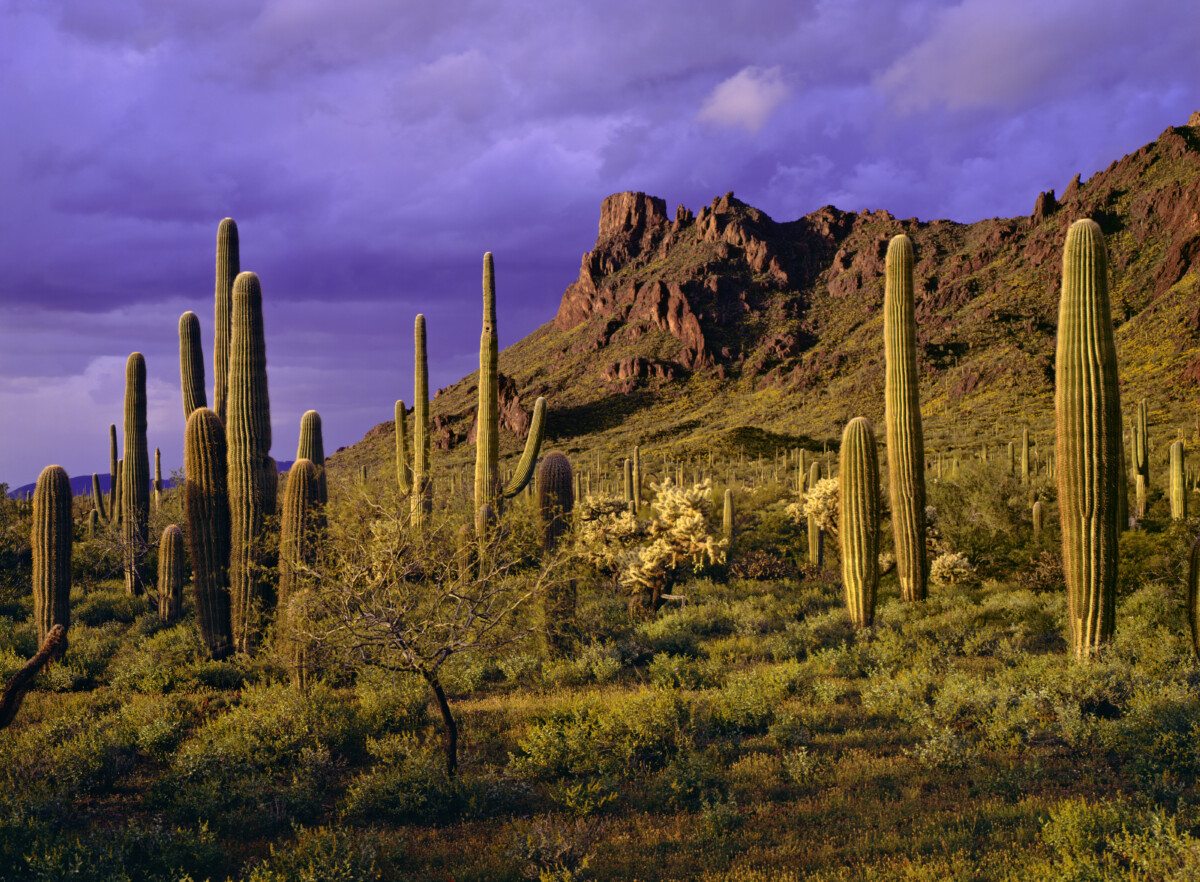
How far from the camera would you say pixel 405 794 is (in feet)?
24.8

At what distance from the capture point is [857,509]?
13.6 m

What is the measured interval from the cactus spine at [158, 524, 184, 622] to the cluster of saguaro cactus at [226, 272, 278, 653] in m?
3.70

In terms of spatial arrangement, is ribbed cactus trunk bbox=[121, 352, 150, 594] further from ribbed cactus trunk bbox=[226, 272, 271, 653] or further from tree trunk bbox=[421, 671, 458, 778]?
tree trunk bbox=[421, 671, 458, 778]

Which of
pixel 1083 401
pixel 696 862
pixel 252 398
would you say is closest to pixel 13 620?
pixel 252 398

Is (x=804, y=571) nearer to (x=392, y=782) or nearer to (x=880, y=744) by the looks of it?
(x=880, y=744)

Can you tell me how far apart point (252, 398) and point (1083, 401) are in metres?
14.9

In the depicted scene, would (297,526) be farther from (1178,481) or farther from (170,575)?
(1178,481)

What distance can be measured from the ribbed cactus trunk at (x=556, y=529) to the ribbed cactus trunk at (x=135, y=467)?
12.1m

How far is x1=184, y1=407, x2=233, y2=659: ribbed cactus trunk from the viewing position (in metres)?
13.7

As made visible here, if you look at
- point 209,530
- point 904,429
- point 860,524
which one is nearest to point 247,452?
point 209,530

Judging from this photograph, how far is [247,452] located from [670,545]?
9327 millimetres

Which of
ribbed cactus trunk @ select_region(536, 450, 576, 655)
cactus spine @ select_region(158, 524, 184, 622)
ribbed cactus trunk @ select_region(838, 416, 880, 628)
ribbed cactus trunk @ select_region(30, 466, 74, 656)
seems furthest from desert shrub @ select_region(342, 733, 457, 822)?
cactus spine @ select_region(158, 524, 184, 622)

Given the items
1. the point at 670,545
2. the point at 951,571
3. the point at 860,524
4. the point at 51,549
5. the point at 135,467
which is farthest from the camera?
A: the point at 135,467

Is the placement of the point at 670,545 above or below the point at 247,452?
below
